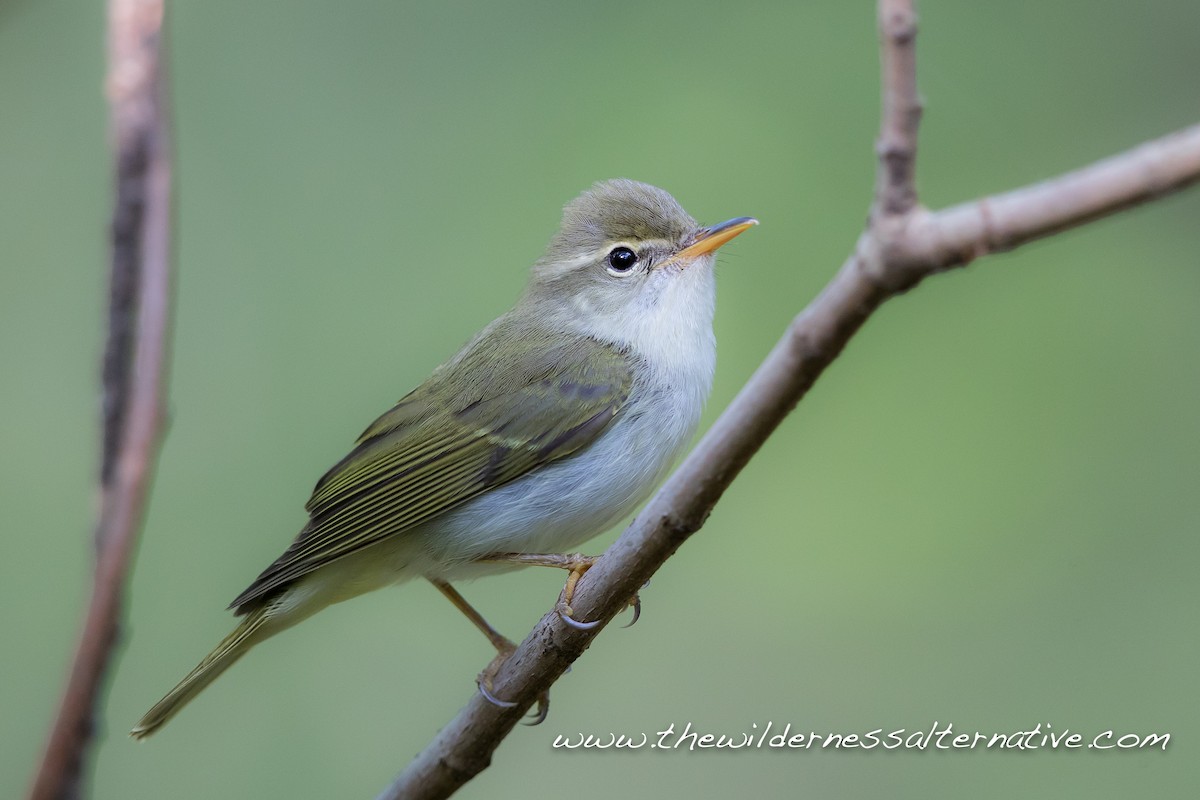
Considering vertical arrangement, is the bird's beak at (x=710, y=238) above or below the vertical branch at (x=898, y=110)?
below

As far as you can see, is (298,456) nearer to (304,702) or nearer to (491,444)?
(304,702)

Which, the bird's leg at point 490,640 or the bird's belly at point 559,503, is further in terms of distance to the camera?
the bird's belly at point 559,503

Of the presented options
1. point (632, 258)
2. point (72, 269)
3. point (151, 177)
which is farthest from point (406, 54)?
point (151, 177)

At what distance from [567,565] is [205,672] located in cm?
107

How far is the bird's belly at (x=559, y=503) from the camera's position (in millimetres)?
3314

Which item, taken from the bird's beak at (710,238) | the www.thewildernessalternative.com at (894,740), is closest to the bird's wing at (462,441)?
the bird's beak at (710,238)

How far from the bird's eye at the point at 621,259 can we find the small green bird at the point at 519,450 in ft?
0.04

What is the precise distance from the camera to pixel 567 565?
2994 mm

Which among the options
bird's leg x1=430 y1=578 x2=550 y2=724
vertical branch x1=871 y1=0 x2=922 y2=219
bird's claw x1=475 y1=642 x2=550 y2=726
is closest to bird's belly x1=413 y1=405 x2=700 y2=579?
bird's leg x1=430 y1=578 x2=550 y2=724

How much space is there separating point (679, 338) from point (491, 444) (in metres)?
0.66

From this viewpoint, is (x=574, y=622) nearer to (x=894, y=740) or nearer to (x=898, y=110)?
(x=898, y=110)

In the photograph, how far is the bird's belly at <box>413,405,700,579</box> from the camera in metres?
3.31

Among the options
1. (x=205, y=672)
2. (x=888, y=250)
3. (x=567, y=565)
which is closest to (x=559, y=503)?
(x=567, y=565)

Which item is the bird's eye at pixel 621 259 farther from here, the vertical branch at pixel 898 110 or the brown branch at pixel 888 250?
the vertical branch at pixel 898 110
